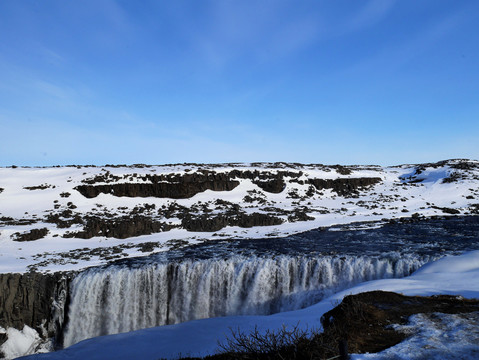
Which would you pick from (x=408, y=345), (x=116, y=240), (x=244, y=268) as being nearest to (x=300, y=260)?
(x=244, y=268)

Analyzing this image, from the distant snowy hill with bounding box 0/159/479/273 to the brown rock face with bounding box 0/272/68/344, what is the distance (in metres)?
0.97

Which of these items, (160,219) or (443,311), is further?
(160,219)

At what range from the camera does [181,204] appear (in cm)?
3662

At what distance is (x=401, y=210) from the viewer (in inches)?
1377

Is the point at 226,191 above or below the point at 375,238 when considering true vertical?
above

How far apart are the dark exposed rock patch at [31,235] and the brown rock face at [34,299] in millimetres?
7981

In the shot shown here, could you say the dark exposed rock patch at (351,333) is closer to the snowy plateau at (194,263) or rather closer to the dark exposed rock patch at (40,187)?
the snowy plateau at (194,263)

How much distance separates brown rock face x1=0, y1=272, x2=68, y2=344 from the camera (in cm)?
1727

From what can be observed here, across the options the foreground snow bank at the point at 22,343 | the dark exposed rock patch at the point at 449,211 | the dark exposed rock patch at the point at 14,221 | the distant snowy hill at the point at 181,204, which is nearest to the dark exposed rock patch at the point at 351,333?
the foreground snow bank at the point at 22,343

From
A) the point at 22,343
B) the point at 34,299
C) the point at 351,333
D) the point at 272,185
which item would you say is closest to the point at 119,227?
the point at 34,299

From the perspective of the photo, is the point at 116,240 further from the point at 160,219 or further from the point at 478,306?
the point at 478,306

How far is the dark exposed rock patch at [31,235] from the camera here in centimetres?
2467

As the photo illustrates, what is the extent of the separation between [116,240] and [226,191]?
1845cm

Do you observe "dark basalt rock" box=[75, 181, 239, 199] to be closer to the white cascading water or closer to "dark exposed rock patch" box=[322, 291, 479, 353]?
the white cascading water
